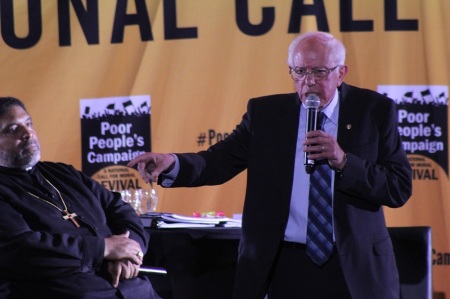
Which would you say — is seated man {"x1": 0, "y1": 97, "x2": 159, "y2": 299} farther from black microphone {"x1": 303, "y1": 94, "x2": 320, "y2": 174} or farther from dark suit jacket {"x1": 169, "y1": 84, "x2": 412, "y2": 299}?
black microphone {"x1": 303, "y1": 94, "x2": 320, "y2": 174}

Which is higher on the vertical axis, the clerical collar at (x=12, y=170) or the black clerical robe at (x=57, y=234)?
the clerical collar at (x=12, y=170)

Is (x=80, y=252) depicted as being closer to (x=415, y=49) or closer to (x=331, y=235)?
(x=331, y=235)

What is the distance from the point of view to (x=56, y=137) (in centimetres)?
582

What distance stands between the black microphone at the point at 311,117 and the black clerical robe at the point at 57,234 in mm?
1062

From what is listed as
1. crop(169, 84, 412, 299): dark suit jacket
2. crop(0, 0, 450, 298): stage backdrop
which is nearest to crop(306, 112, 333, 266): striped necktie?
crop(169, 84, 412, 299): dark suit jacket

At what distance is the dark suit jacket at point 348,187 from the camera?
10.7ft

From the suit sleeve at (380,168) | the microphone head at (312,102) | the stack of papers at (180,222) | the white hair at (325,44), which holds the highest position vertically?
the white hair at (325,44)

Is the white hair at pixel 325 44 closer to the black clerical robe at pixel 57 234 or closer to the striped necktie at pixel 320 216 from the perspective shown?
the striped necktie at pixel 320 216

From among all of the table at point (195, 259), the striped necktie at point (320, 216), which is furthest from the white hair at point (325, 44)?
the table at point (195, 259)

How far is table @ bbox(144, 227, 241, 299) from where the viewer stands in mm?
4359

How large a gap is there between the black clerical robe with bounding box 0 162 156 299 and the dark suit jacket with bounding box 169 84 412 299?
533 mm

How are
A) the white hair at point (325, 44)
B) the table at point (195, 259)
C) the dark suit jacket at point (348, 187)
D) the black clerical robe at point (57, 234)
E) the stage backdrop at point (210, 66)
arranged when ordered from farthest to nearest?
the stage backdrop at point (210, 66) < the table at point (195, 259) < the black clerical robe at point (57, 234) < the white hair at point (325, 44) < the dark suit jacket at point (348, 187)

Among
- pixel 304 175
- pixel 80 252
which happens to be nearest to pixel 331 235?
pixel 304 175

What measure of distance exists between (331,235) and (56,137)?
9.76 feet
